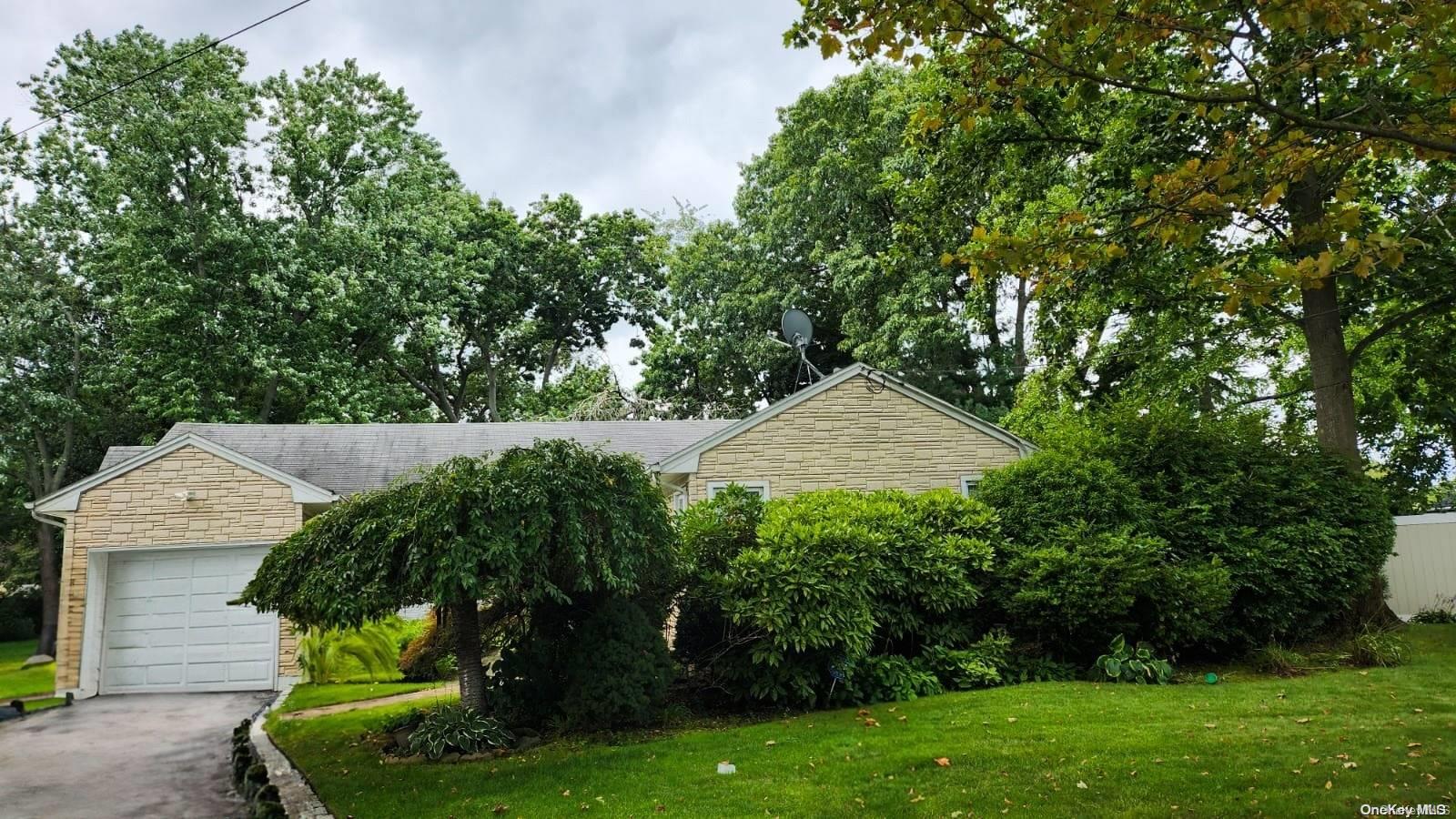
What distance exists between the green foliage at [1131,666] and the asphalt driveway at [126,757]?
856 cm

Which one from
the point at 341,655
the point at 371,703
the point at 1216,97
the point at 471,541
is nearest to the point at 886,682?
the point at 471,541

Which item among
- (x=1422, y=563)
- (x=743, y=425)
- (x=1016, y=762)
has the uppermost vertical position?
(x=743, y=425)

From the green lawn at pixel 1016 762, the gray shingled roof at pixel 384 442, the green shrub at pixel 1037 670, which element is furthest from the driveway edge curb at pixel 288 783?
the gray shingled roof at pixel 384 442

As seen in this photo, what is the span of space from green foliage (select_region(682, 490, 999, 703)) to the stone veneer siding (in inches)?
334

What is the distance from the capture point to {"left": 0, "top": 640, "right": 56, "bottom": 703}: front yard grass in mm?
15578

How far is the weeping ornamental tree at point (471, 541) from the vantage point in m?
7.49

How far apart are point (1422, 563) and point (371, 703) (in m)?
17.0

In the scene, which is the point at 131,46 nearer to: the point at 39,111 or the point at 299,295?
the point at 39,111

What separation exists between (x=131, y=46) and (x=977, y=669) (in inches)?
1047

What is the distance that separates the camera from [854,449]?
14.1 m

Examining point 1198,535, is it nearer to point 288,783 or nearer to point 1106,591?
point 1106,591

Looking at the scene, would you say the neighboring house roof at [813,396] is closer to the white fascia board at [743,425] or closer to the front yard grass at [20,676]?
the white fascia board at [743,425]

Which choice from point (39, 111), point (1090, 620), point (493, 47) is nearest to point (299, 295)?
point (39, 111)

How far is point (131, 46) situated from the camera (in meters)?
23.4
